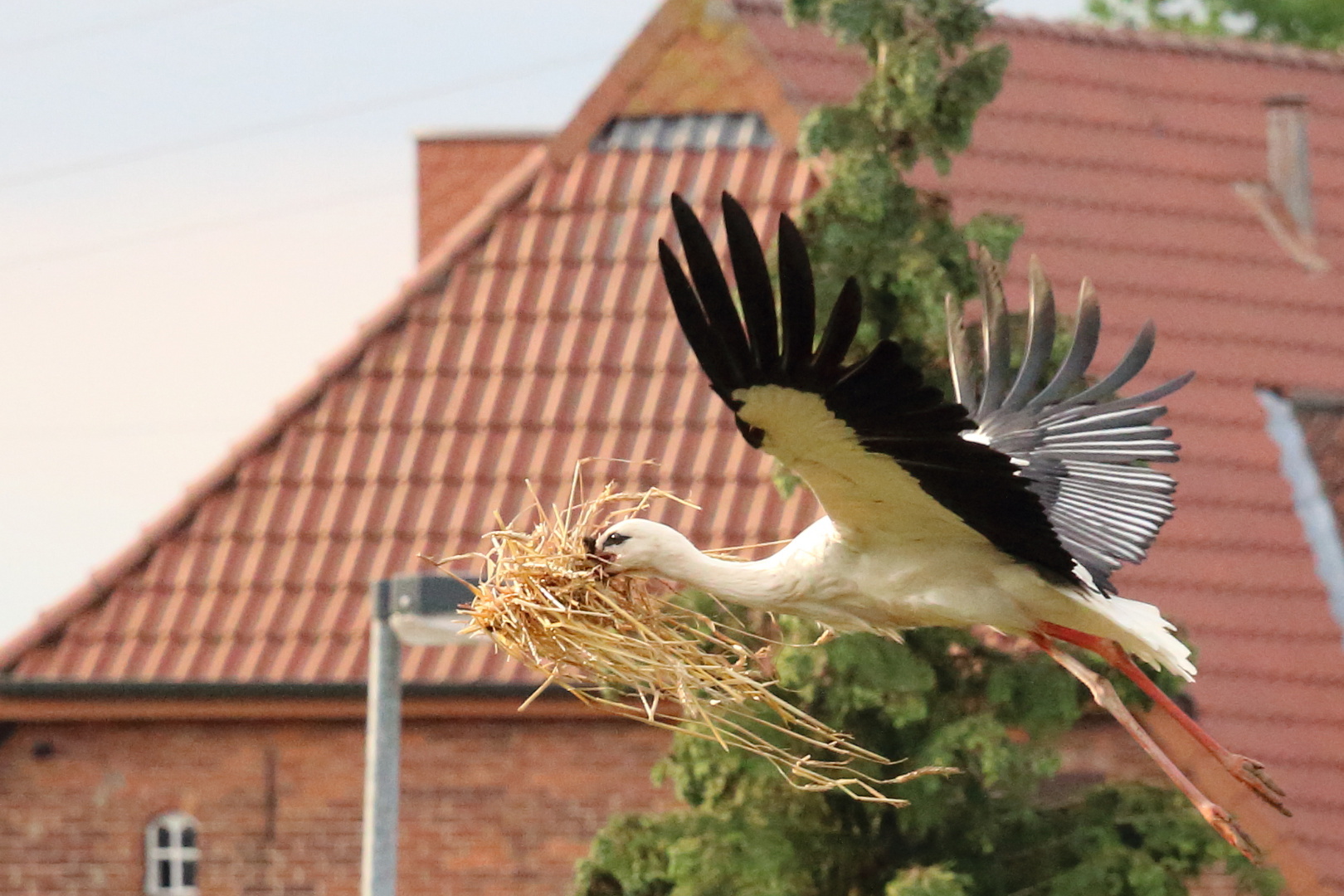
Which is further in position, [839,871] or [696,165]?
[696,165]

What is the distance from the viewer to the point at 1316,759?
1278 cm

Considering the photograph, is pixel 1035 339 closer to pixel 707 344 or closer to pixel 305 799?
pixel 707 344

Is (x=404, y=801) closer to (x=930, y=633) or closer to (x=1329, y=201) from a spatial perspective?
(x=930, y=633)

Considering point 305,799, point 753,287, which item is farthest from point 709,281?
point 305,799

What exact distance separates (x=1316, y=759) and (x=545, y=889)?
11.2 ft

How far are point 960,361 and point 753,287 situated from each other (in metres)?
2.29

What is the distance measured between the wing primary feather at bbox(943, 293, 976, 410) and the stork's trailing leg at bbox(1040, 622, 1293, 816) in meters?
0.86

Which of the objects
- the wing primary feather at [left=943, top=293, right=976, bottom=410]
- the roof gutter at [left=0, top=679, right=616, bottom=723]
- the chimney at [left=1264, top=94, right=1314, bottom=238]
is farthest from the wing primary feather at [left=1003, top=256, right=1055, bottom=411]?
the chimney at [left=1264, top=94, right=1314, bottom=238]

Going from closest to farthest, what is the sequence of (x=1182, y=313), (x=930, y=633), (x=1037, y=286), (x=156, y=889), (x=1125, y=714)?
(x=1125, y=714) < (x=1037, y=286) < (x=930, y=633) < (x=156, y=889) < (x=1182, y=313)

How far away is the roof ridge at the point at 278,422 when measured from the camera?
1375 cm

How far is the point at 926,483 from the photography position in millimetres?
6309

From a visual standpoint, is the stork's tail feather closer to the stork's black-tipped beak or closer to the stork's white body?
the stork's white body

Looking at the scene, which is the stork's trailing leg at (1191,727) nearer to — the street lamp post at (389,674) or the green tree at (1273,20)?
the street lamp post at (389,674)

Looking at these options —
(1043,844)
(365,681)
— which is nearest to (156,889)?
(365,681)
